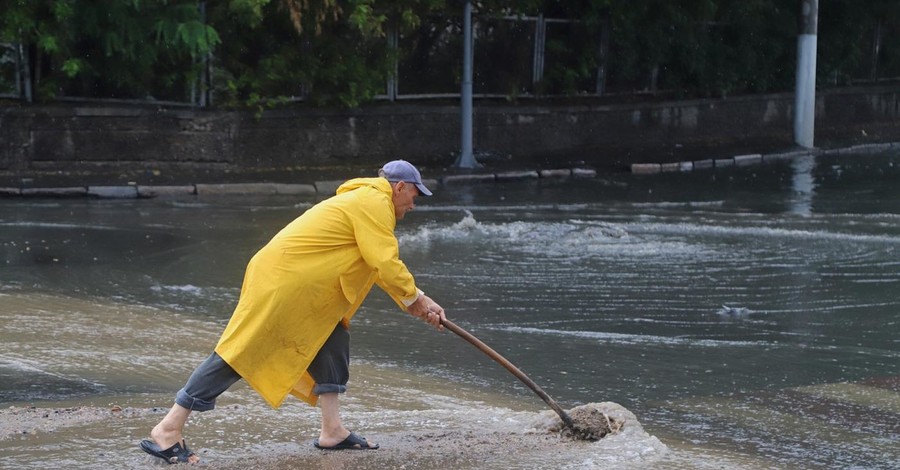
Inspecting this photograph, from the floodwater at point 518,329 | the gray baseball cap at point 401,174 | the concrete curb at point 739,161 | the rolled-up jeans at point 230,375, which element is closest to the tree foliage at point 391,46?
the concrete curb at point 739,161

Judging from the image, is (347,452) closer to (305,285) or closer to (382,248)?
(305,285)

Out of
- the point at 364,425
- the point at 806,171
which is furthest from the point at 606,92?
the point at 364,425

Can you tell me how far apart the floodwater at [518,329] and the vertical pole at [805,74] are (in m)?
7.73

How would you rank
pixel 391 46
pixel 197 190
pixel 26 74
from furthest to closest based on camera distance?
1. pixel 391 46
2. pixel 26 74
3. pixel 197 190

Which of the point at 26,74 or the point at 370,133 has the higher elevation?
the point at 26,74

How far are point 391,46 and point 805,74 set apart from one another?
26.1 ft

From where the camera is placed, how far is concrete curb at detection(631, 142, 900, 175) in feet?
66.0

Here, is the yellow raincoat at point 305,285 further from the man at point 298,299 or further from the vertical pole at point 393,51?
the vertical pole at point 393,51

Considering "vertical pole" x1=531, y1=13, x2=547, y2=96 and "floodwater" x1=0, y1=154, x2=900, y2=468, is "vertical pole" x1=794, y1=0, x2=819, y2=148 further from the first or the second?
"floodwater" x1=0, y1=154, x2=900, y2=468

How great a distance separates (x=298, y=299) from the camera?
555 cm

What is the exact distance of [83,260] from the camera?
11422 millimetres

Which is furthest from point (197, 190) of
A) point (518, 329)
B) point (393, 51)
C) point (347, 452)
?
point (347, 452)

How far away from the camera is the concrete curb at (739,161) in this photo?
66.0ft

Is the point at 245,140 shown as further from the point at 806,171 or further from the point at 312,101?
the point at 806,171
